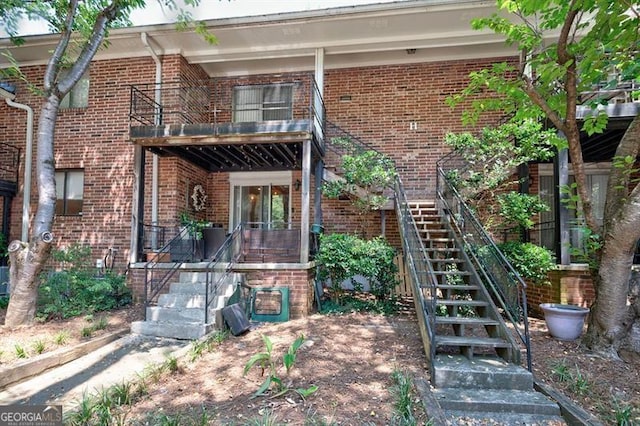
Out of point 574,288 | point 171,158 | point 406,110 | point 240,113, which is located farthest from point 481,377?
A: point 240,113

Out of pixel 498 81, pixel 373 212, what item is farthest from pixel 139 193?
pixel 498 81

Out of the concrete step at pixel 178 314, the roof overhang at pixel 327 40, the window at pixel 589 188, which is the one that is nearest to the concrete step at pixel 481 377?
the concrete step at pixel 178 314

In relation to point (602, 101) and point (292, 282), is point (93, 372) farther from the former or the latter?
point (602, 101)

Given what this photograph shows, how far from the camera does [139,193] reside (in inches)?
290

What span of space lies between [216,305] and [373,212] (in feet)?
15.0

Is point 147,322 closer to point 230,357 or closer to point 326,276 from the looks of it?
point 230,357

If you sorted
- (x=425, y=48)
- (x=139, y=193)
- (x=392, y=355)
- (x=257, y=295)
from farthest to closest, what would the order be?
1. (x=425, y=48)
2. (x=139, y=193)
3. (x=257, y=295)
4. (x=392, y=355)

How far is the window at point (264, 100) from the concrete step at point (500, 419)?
786 cm

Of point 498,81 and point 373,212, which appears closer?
point 498,81

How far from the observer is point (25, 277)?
565 centimetres

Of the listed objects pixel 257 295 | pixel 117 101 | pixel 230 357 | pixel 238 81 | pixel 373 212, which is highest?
pixel 238 81

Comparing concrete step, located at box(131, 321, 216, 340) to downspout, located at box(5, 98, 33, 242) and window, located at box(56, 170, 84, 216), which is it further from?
downspout, located at box(5, 98, 33, 242)

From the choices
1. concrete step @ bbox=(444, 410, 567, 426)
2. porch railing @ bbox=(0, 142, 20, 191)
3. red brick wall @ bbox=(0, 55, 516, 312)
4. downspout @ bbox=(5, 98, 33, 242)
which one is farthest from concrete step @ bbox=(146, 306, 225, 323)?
porch railing @ bbox=(0, 142, 20, 191)

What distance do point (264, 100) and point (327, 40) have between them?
2.41m
